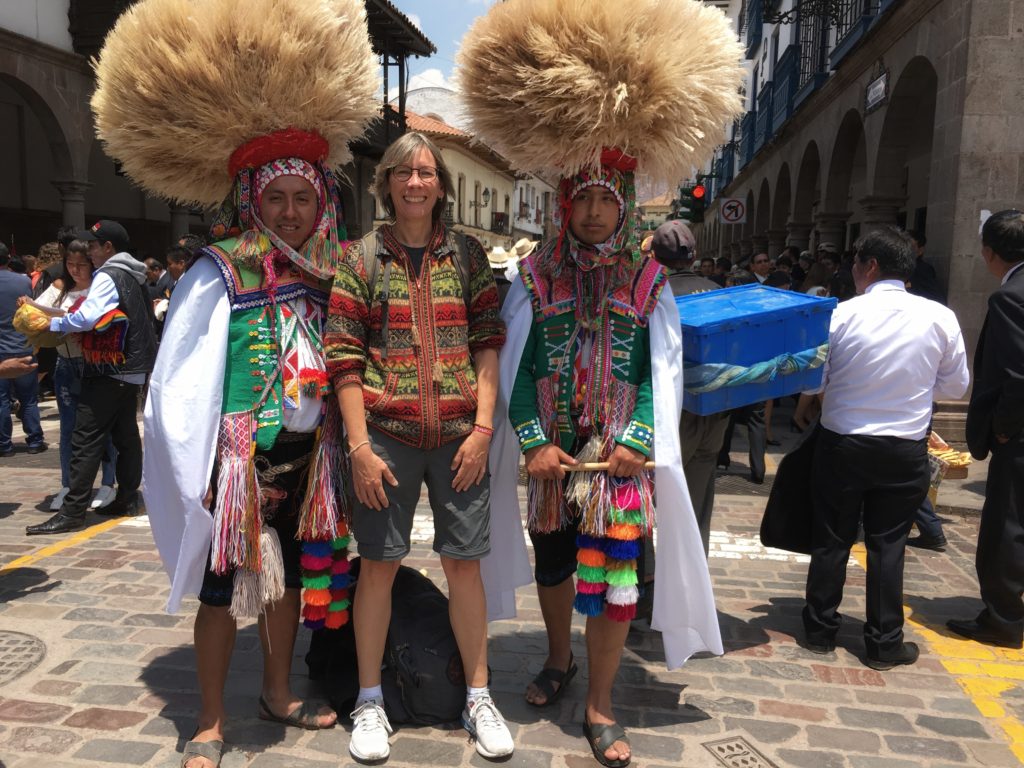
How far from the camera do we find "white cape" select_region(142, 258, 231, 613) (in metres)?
2.69

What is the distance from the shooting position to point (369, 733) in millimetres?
2877

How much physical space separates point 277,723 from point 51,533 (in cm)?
311

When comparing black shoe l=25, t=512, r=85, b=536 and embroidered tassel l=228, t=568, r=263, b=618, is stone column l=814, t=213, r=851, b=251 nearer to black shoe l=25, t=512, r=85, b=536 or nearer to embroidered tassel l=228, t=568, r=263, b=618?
black shoe l=25, t=512, r=85, b=536

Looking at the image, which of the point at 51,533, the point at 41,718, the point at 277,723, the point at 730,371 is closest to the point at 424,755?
the point at 277,723

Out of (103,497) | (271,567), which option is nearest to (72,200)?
(103,497)

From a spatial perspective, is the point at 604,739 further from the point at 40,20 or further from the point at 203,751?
the point at 40,20

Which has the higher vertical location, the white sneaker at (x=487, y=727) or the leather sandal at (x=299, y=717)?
the white sneaker at (x=487, y=727)

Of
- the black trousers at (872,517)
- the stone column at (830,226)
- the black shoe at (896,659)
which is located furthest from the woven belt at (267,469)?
the stone column at (830,226)

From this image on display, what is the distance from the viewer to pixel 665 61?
8.63ft

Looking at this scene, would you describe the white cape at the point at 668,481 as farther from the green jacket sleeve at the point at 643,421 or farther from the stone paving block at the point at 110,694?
the stone paving block at the point at 110,694

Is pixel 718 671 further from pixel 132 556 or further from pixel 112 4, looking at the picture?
pixel 112 4

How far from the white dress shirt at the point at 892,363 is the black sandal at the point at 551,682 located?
1.65m

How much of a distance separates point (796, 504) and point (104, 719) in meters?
3.17

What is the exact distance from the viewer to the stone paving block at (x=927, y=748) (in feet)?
9.66
